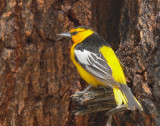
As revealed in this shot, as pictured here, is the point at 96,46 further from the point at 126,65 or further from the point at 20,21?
the point at 20,21

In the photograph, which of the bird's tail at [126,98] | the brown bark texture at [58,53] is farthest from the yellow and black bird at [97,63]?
the brown bark texture at [58,53]

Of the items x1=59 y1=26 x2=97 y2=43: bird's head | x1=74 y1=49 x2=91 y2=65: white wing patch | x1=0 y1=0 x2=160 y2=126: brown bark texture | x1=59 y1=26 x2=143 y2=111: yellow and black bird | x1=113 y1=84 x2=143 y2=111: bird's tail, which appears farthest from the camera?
x1=59 y1=26 x2=97 y2=43: bird's head

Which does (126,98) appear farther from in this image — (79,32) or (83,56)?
(79,32)

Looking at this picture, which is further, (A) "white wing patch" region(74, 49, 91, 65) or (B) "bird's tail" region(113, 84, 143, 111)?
(A) "white wing patch" region(74, 49, 91, 65)

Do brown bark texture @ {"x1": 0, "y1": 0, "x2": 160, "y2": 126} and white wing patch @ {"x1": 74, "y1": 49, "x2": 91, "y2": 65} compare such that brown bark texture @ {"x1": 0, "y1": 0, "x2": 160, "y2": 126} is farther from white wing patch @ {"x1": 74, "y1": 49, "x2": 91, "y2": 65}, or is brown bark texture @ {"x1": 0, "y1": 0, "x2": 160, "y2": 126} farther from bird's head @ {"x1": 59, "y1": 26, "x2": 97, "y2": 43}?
white wing patch @ {"x1": 74, "y1": 49, "x2": 91, "y2": 65}

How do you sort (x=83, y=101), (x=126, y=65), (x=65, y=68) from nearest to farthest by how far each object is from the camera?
(x=83, y=101), (x=126, y=65), (x=65, y=68)

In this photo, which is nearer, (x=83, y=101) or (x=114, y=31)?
(x=83, y=101)

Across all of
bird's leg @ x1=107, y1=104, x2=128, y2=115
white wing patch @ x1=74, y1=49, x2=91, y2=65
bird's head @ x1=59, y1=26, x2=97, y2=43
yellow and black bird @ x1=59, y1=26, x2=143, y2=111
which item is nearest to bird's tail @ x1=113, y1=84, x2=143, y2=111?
yellow and black bird @ x1=59, y1=26, x2=143, y2=111

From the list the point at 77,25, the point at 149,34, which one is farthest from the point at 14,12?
the point at 149,34
